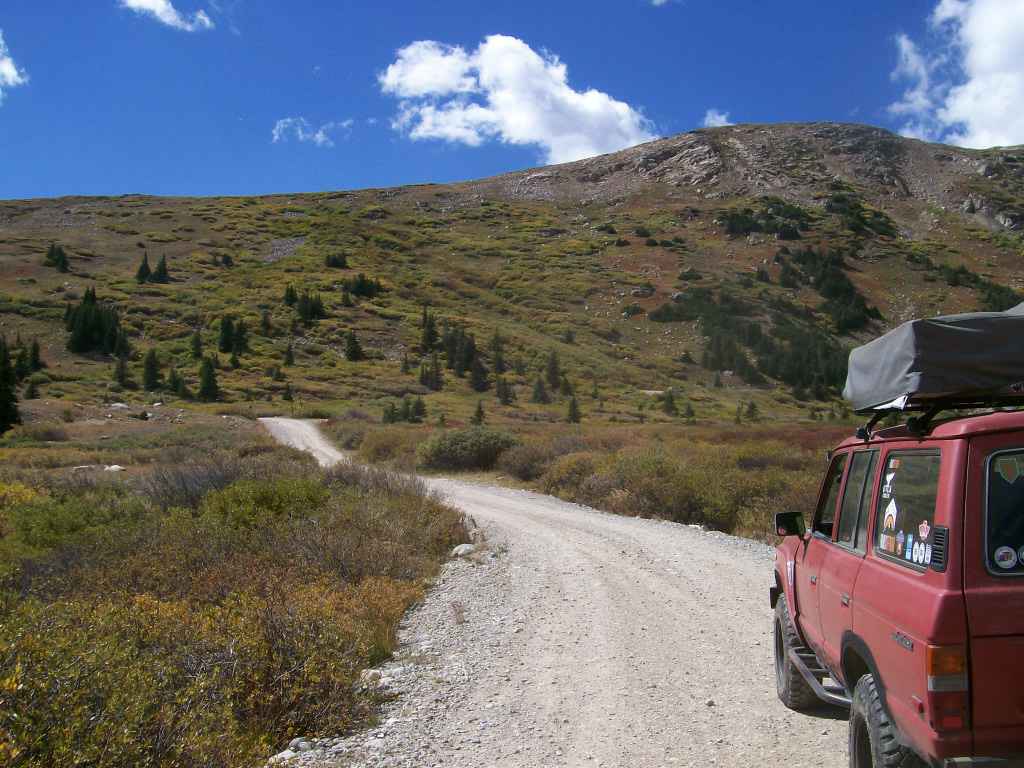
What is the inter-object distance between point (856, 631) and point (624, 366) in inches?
2629

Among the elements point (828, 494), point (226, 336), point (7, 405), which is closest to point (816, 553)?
point (828, 494)

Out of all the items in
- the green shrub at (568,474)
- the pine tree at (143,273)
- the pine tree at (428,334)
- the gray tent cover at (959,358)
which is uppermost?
the pine tree at (143,273)

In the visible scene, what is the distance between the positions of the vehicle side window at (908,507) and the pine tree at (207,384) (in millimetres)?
54065

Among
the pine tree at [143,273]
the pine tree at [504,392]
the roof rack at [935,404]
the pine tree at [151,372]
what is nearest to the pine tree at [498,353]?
the pine tree at [504,392]

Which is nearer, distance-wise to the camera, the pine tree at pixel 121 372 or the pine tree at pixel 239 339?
the pine tree at pixel 121 372

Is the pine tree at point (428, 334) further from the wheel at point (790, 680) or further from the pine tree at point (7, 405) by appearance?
the wheel at point (790, 680)

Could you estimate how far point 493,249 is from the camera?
4321 inches

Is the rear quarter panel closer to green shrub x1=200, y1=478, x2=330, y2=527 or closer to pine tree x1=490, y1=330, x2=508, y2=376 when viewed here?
green shrub x1=200, y1=478, x2=330, y2=527

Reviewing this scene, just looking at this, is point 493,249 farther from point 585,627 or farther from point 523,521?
point 585,627

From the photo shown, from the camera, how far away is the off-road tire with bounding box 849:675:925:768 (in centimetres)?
302


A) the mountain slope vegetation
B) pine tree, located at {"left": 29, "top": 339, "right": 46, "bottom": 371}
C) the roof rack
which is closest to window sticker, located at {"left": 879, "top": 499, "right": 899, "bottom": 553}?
the roof rack

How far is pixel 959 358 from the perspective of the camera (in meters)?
3.39

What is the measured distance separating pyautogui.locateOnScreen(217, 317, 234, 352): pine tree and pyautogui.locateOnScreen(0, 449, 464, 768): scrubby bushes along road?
5312 cm

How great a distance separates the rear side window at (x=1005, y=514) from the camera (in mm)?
2758
